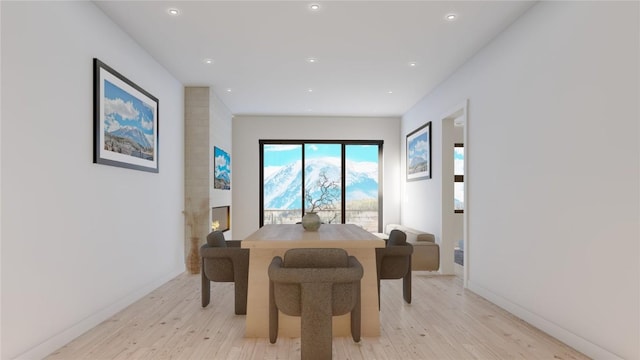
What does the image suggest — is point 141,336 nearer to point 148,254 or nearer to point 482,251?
point 148,254

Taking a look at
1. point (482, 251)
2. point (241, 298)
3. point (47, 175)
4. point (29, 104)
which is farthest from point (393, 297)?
point (29, 104)

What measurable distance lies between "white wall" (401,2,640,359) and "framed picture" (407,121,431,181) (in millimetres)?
1693

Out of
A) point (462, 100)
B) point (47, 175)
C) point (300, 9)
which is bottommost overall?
point (47, 175)

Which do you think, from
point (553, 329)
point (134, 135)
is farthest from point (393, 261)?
point (134, 135)

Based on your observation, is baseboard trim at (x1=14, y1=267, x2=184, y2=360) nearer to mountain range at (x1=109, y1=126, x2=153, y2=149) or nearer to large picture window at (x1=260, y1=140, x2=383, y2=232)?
mountain range at (x1=109, y1=126, x2=153, y2=149)

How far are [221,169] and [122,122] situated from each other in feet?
9.81

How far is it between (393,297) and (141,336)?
8.09 feet

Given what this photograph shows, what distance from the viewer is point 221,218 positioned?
6.97 meters

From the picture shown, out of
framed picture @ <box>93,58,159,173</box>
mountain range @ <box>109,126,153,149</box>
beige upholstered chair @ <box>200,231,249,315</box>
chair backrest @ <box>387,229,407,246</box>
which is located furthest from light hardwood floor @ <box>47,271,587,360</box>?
mountain range @ <box>109,126,153,149</box>

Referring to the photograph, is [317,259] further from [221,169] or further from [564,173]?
[221,169]

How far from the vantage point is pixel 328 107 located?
7184mm

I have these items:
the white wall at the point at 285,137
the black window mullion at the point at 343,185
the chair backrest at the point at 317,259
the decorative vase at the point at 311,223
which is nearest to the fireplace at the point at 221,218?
the white wall at the point at 285,137

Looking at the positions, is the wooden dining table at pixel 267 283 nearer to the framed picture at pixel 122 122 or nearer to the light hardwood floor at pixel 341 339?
Answer: the light hardwood floor at pixel 341 339

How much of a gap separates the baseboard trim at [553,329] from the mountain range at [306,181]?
4304 millimetres
